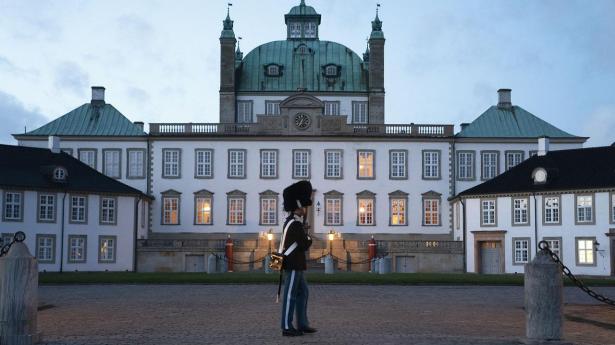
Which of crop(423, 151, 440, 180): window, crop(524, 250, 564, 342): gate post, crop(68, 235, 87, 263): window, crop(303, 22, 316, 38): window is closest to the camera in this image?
crop(524, 250, 564, 342): gate post

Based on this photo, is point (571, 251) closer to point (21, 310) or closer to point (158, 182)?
point (158, 182)

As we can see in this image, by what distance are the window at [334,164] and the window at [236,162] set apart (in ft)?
18.7

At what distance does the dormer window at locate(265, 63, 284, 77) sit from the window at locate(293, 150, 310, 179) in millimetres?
11434

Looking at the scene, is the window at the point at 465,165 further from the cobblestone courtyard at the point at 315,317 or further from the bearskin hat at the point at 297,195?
the bearskin hat at the point at 297,195

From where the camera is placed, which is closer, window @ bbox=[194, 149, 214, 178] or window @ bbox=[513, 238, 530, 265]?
window @ bbox=[513, 238, 530, 265]

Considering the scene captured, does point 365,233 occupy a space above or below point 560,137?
below

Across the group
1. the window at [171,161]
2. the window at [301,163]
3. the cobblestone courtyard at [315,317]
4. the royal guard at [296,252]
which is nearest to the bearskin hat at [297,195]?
the royal guard at [296,252]

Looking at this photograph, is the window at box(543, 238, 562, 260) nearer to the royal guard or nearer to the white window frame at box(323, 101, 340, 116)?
the white window frame at box(323, 101, 340, 116)

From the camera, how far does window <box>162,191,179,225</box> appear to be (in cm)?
6197

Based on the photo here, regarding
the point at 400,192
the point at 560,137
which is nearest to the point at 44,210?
the point at 400,192

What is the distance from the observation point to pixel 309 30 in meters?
77.0

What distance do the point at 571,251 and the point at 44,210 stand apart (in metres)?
30.5

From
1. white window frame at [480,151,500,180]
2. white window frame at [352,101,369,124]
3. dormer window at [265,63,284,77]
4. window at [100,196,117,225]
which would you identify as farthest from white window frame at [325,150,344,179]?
window at [100,196,117,225]

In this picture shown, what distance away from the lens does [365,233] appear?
204 feet
